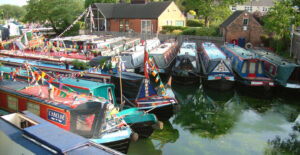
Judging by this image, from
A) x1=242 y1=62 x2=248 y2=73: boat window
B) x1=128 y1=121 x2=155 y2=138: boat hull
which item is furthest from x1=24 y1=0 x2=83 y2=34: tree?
x1=128 y1=121 x2=155 y2=138: boat hull

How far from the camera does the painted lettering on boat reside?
27.0 feet

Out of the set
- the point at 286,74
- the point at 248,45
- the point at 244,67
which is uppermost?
the point at 248,45

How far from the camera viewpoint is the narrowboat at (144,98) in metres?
11.2

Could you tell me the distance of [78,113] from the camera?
26.5ft

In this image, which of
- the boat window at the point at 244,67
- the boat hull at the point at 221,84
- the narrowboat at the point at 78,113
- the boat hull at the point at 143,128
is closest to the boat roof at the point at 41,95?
the narrowboat at the point at 78,113

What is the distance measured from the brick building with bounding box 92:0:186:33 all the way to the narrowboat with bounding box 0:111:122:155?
29.3 m

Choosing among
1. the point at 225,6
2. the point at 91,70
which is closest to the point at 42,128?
the point at 91,70

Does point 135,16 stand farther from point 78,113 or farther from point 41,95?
point 78,113

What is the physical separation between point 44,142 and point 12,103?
5.56m

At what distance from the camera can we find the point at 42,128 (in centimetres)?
587

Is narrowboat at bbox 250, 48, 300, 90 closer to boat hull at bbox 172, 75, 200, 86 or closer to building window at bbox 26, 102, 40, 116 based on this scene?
boat hull at bbox 172, 75, 200, 86

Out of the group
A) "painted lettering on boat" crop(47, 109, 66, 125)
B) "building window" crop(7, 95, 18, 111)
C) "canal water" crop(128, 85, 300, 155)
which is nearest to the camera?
"painted lettering on boat" crop(47, 109, 66, 125)

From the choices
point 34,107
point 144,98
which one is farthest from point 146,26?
point 34,107

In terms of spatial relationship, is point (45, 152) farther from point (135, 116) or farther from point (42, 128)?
point (135, 116)
